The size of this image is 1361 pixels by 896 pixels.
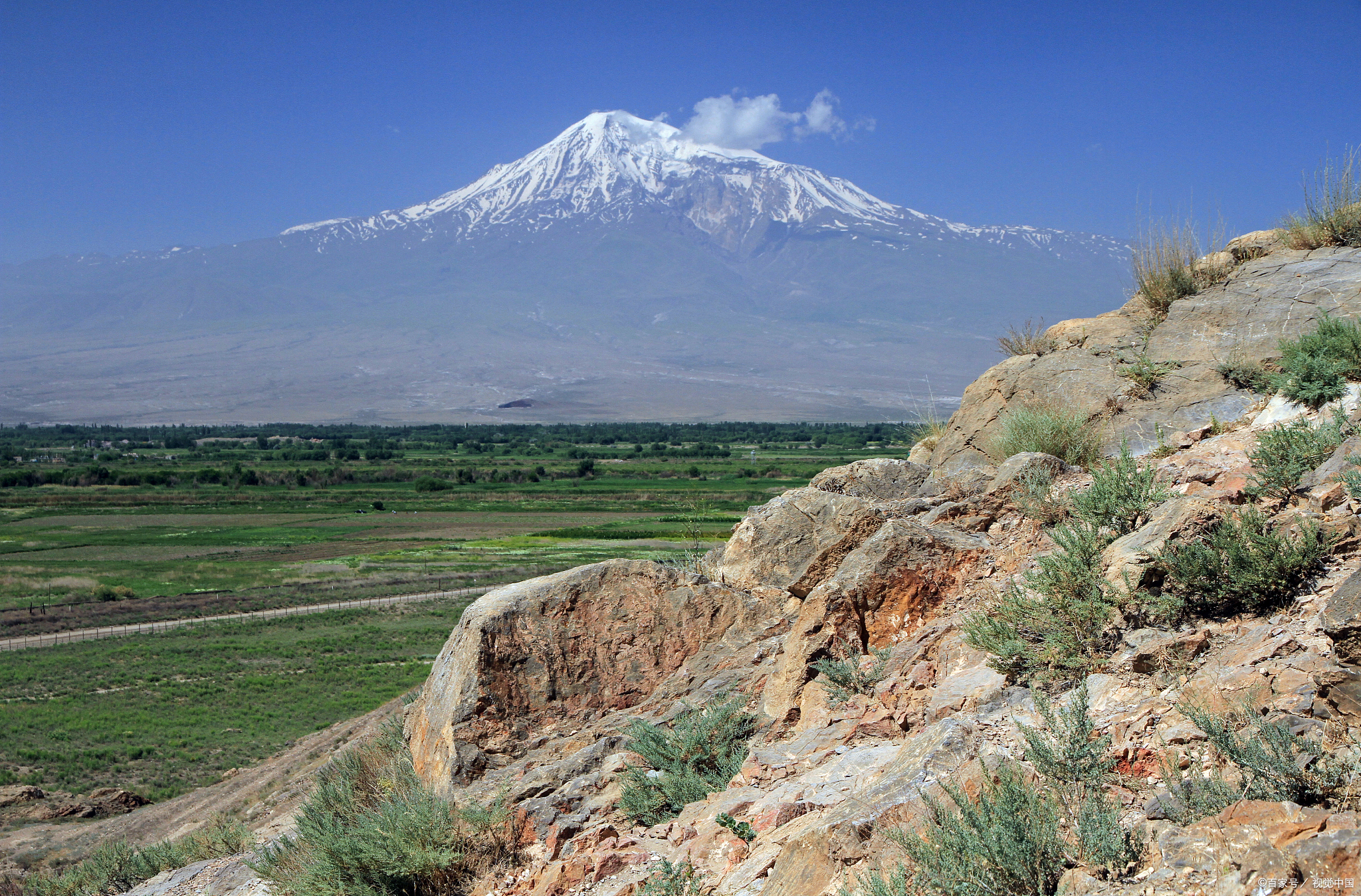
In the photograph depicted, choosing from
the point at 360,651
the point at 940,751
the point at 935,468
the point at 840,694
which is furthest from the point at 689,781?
the point at 360,651

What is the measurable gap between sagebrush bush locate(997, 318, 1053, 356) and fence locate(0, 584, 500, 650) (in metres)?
30.3

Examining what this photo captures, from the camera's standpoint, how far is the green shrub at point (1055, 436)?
28.9ft

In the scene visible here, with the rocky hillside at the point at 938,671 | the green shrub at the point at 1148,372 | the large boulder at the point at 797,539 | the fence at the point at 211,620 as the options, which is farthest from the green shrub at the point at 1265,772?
the fence at the point at 211,620

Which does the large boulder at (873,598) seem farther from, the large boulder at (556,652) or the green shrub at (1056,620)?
the large boulder at (556,652)

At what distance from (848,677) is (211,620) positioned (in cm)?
4254

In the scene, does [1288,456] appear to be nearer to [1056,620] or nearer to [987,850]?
[1056,620]

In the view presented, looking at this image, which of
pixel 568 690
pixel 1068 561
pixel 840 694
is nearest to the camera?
pixel 1068 561

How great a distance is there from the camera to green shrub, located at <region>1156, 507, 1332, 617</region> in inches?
186

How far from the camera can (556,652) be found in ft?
24.6

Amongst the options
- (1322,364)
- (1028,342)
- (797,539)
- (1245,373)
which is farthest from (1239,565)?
(1028,342)

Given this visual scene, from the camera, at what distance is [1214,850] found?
11.3ft

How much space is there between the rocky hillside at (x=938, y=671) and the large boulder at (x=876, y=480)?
43 mm

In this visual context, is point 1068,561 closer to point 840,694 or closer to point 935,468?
point 840,694

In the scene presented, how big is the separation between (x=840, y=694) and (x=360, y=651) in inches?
1246
